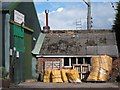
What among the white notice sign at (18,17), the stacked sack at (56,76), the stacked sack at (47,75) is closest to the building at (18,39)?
the white notice sign at (18,17)

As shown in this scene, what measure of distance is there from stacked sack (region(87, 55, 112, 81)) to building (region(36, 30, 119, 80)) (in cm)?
218

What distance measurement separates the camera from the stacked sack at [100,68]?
27.5m

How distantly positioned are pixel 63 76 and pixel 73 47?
15.7ft

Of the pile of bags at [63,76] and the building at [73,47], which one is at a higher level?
the building at [73,47]

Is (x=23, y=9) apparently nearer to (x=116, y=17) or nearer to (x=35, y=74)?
(x=35, y=74)

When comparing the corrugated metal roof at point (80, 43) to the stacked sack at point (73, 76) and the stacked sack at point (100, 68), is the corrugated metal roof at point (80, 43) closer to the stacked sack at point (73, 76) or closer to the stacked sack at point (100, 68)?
the stacked sack at point (100, 68)

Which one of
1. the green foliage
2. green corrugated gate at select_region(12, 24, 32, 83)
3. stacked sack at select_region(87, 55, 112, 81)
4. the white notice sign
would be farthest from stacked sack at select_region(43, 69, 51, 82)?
the green foliage

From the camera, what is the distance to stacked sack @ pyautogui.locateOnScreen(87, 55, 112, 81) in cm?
2751

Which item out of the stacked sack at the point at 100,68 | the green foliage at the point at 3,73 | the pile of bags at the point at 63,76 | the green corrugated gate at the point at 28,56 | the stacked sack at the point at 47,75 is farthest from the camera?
the stacked sack at the point at 47,75

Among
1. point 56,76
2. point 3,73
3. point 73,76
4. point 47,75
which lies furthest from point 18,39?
point 73,76

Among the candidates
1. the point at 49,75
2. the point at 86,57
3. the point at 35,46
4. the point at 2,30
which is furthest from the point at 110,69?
the point at 2,30

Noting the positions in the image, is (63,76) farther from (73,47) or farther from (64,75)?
(73,47)

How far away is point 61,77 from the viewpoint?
91.8 ft

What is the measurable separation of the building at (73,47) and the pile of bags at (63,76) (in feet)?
7.67
